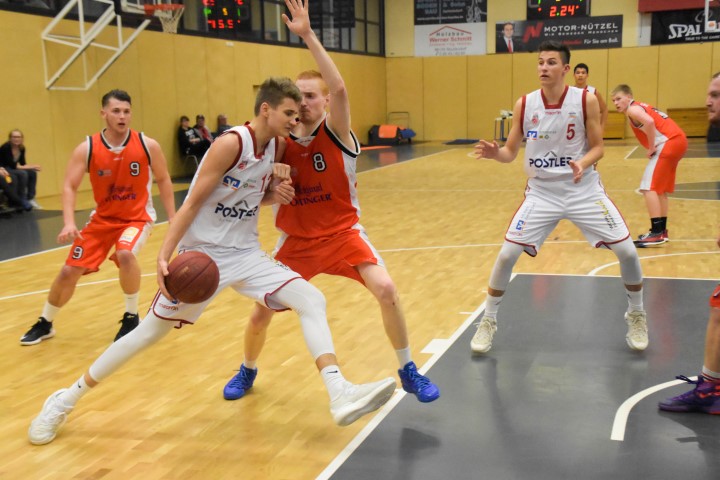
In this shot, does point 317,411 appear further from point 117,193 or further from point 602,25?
point 602,25

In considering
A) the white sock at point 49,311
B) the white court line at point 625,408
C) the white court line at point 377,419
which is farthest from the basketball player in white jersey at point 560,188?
the white sock at point 49,311

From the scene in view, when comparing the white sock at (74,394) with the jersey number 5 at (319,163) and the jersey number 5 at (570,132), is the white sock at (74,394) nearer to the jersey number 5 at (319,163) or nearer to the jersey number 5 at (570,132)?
the jersey number 5 at (319,163)

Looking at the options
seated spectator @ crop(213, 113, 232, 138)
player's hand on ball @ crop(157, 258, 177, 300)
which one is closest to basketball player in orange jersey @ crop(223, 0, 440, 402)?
player's hand on ball @ crop(157, 258, 177, 300)

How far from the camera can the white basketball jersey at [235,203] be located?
11.9ft

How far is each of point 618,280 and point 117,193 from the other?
4.15 m

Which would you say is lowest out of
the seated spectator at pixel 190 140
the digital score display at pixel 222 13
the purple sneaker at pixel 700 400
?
the purple sneaker at pixel 700 400

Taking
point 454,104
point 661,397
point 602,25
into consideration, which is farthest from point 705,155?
point 661,397

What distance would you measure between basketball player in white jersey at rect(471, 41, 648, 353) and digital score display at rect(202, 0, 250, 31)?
14.3m

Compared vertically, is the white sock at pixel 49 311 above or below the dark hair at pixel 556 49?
below

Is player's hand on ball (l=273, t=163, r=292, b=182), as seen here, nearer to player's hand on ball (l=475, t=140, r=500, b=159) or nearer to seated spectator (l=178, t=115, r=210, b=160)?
player's hand on ball (l=475, t=140, r=500, b=159)

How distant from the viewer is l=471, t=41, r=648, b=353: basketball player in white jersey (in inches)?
192

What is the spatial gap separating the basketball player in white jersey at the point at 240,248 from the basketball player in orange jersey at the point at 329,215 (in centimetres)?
21

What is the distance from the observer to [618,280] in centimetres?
674

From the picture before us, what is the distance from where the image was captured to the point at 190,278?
3.47m
